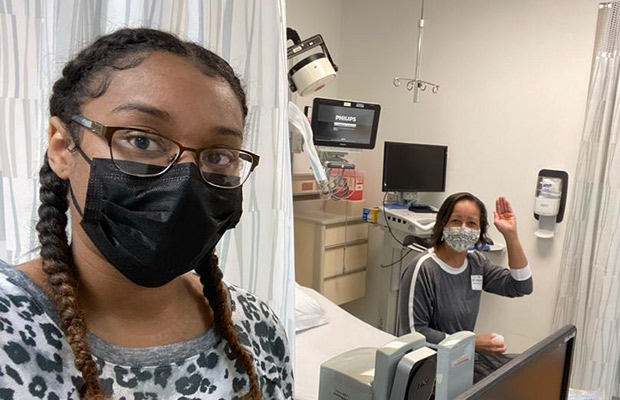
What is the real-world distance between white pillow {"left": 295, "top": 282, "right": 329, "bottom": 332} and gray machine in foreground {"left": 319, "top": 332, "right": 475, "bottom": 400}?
1226 millimetres

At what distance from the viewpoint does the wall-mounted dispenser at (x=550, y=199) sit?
2924 mm

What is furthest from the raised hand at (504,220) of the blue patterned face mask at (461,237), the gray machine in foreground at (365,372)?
the gray machine in foreground at (365,372)

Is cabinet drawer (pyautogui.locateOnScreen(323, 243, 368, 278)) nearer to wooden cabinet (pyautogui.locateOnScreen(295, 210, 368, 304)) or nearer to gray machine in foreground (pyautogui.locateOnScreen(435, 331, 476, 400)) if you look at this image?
wooden cabinet (pyautogui.locateOnScreen(295, 210, 368, 304))

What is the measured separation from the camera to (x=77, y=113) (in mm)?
661

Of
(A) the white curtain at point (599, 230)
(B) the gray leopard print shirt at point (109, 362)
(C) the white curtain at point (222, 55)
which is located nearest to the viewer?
(B) the gray leopard print shirt at point (109, 362)

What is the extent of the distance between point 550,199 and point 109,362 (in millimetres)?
2908

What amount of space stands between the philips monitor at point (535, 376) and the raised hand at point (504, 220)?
51.1 inches

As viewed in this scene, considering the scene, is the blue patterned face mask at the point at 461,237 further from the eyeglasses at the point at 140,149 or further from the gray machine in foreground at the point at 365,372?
the eyeglasses at the point at 140,149

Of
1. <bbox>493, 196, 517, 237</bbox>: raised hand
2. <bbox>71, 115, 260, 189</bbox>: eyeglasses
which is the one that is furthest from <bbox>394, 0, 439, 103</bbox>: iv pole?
<bbox>71, 115, 260, 189</bbox>: eyeglasses

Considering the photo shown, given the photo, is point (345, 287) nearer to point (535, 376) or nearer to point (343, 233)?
point (343, 233)

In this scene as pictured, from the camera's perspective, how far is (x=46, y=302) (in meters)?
0.61

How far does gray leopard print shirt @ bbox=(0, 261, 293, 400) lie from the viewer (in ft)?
1.84

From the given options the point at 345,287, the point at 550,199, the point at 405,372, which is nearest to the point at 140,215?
the point at 405,372

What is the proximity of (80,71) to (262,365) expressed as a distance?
55 cm
